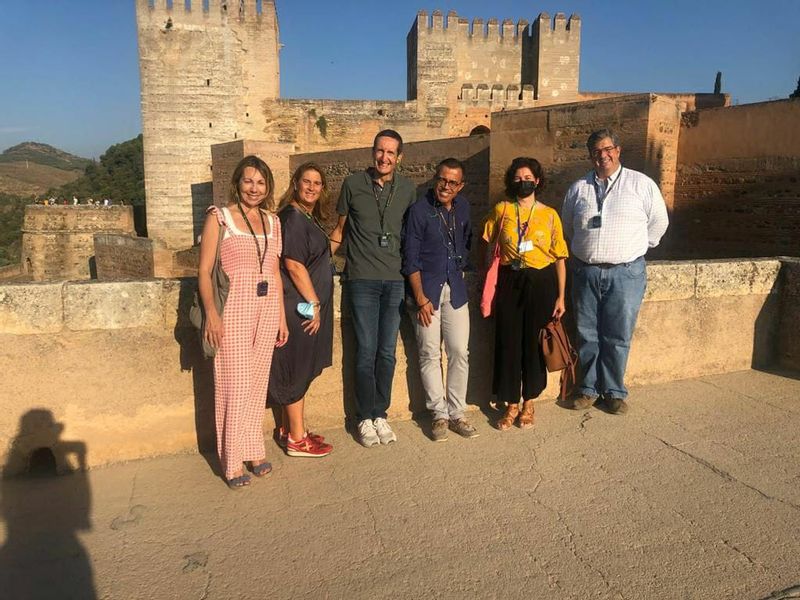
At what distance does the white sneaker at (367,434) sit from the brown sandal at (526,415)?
0.86m

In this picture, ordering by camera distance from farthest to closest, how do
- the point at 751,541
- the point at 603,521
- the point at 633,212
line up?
1. the point at 633,212
2. the point at 603,521
3. the point at 751,541

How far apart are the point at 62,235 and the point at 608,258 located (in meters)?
27.8

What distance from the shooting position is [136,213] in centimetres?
2755

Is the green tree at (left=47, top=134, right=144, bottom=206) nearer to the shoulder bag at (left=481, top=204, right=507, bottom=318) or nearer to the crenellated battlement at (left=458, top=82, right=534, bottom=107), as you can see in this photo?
the crenellated battlement at (left=458, top=82, right=534, bottom=107)

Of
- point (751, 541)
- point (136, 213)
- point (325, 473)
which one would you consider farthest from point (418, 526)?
point (136, 213)

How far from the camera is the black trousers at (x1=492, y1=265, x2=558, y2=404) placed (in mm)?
3309

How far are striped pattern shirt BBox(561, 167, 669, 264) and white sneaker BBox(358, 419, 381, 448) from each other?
5.49 feet

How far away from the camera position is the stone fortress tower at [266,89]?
21.0 m

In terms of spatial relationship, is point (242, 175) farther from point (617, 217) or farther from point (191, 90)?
point (191, 90)

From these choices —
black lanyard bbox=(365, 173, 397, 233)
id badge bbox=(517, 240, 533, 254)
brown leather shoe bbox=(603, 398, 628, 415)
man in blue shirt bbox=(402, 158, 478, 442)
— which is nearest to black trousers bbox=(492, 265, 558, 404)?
id badge bbox=(517, 240, 533, 254)

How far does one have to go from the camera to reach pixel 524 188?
10.6 ft

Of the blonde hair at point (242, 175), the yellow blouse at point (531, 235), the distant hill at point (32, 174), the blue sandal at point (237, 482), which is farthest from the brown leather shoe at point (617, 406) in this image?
the distant hill at point (32, 174)

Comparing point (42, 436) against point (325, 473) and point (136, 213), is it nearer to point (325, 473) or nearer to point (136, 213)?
point (325, 473)

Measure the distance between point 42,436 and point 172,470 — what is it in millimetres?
637
